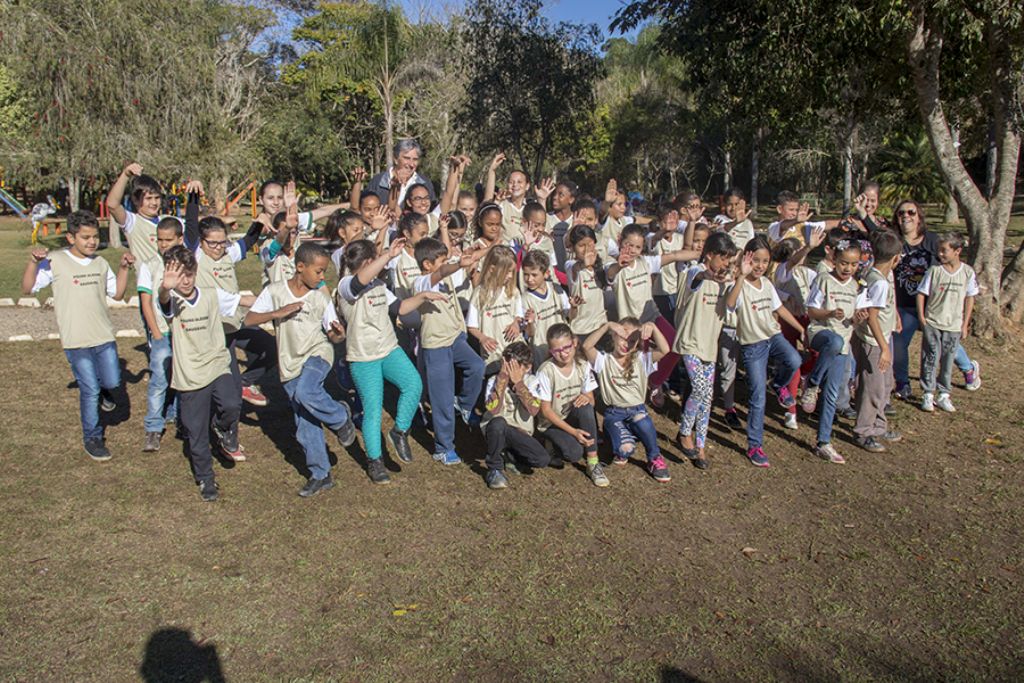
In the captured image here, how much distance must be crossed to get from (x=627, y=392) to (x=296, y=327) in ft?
8.05

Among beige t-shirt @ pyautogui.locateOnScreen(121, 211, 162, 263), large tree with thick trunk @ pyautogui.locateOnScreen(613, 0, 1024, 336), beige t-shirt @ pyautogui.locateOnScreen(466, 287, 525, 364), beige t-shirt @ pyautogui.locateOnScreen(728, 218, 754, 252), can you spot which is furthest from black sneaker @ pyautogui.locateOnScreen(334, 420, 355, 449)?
large tree with thick trunk @ pyautogui.locateOnScreen(613, 0, 1024, 336)

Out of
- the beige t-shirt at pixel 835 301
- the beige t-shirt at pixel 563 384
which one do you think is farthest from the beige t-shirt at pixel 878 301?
the beige t-shirt at pixel 563 384

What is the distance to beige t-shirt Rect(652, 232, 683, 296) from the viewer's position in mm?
8328

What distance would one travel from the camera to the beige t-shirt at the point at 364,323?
604cm

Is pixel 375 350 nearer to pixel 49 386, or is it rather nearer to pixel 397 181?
pixel 397 181

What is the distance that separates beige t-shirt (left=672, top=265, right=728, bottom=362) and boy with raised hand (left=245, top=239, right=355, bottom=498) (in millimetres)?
2672

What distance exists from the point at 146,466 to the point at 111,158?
17.0 metres

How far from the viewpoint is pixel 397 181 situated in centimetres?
823

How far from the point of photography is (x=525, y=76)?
23984 mm

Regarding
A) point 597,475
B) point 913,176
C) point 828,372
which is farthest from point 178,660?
point 913,176

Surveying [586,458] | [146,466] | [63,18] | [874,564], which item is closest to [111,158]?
[63,18]

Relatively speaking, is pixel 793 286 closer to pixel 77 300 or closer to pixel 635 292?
pixel 635 292

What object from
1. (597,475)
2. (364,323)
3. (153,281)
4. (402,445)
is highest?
(153,281)

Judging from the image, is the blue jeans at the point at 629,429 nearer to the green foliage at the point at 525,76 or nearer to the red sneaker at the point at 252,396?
the red sneaker at the point at 252,396
